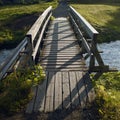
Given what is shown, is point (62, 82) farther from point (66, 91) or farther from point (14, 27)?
point (14, 27)

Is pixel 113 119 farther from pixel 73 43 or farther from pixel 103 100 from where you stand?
pixel 73 43

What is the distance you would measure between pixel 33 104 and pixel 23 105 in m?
0.26

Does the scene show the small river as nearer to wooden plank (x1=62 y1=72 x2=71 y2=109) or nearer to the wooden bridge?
the wooden bridge

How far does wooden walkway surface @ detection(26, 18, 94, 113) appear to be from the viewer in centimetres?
791

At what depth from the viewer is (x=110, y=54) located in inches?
813

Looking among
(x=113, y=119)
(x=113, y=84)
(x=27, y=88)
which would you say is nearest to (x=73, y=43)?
(x=113, y=84)

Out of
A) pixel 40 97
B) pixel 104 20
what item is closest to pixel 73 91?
pixel 40 97

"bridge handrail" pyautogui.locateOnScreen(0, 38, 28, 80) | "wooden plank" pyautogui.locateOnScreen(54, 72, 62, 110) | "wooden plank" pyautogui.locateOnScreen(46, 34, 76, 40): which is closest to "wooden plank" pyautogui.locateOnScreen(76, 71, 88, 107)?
"wooden plank" pyautogui.locateOnScreen(54, 72, 62, 110)

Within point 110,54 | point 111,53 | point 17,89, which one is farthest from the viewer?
point 111,53

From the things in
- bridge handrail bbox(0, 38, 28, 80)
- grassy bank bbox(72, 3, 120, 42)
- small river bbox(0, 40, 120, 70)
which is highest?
bridge handrail bbox(0, 38, 28, 80)

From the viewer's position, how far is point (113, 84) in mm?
12242

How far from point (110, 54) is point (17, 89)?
13281 mm

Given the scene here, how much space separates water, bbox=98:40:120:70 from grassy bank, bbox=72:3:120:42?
5.41 ft

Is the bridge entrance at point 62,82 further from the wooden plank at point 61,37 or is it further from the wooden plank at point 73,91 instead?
the wooden plank at point 61,37
